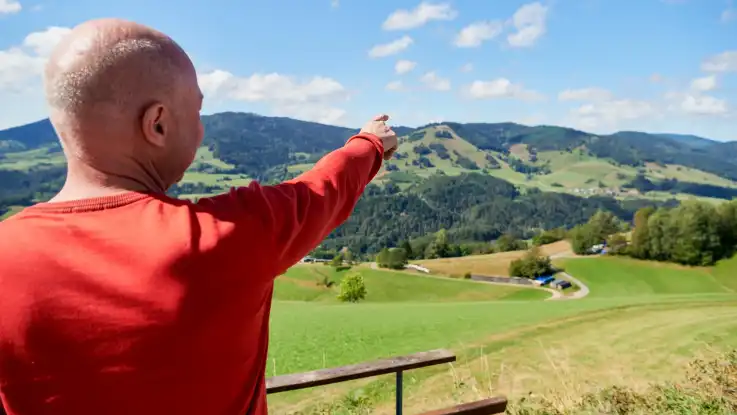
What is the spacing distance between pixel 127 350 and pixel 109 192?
1.07 feet

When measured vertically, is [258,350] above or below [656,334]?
above

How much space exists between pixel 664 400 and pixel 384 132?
512 cm

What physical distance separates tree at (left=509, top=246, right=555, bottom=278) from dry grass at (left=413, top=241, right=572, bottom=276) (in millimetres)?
1169

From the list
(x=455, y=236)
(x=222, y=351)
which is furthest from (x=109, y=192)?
(x=455, y=236)

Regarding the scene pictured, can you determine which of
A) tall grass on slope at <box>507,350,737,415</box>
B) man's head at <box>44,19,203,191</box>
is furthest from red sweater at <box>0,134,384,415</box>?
Result: tall grass on slope at <box>507,350,737,415</box>

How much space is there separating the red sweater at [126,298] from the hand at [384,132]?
530 mm

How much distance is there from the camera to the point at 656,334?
35.2 feet

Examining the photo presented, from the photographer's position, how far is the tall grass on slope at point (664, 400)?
5352mm

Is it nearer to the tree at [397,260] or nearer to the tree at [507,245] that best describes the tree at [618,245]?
the tree at [397,260]

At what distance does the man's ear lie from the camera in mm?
1227

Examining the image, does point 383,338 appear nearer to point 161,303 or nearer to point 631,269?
point 161,303

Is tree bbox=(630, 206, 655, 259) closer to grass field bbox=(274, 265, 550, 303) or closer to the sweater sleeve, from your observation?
grass field bbox=(274, 265, 550, 303)

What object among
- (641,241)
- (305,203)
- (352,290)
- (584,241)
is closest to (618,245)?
(641,241)

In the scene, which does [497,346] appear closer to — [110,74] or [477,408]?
[477,408]
